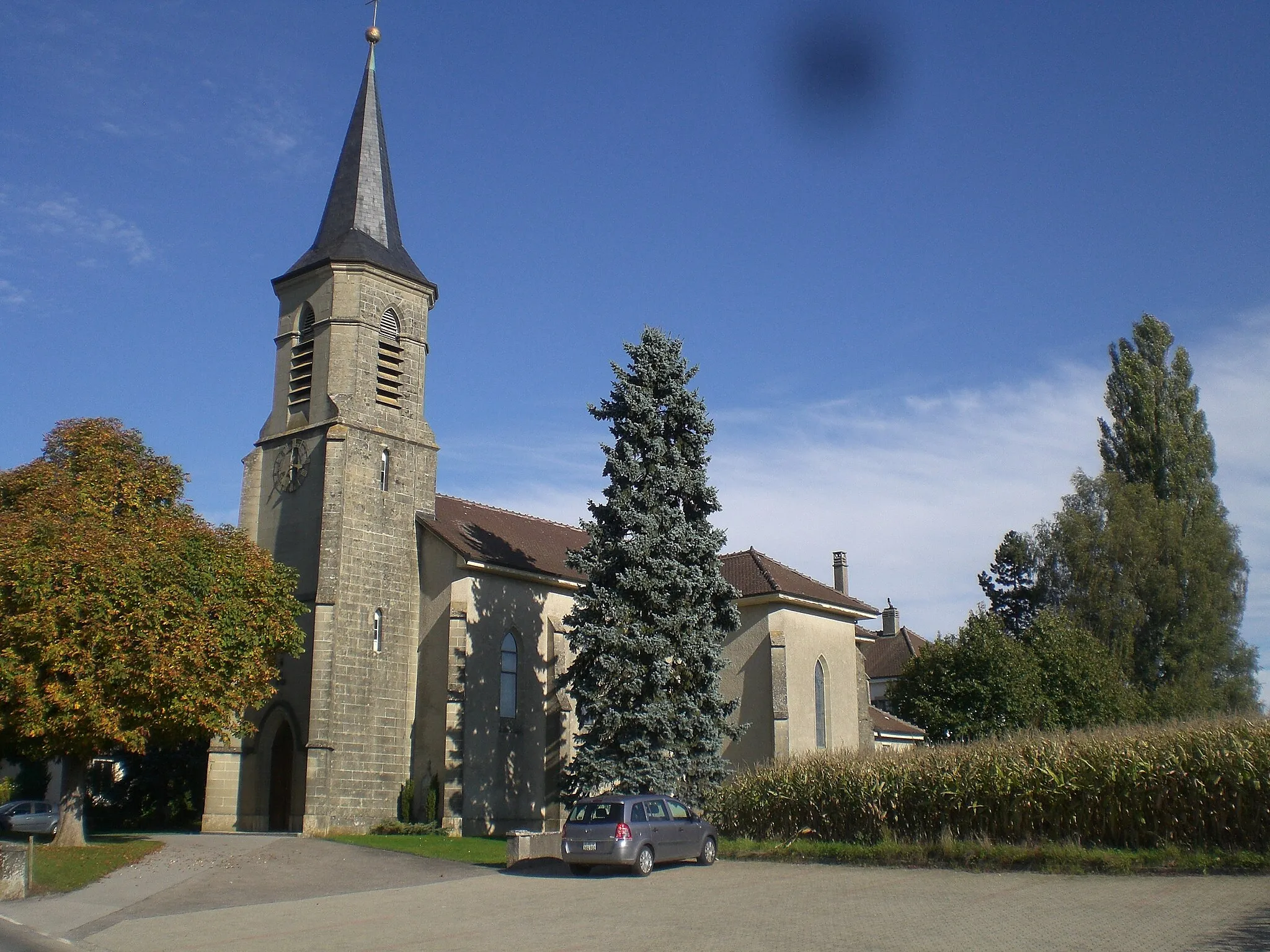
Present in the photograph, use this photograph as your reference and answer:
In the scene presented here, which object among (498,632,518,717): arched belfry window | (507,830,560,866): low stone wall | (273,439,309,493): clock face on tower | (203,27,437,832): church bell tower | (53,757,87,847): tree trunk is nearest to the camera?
(507,830,560,866): low stone wall

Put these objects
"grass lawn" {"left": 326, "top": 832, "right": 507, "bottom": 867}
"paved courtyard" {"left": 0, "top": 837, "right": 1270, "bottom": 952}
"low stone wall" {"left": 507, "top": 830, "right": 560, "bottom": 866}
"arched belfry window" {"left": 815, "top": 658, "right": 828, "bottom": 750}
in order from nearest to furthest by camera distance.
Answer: "paved courtyard" {"left": 0, "top": 837, "right": 1270, "bottom": 952}, "low stone wall" {"left": 507, "top": 830, "right": 560, "bottom": 866}, "grass lawn" {"left": 326, "top": 832, "right": 507, "bottom": 867}, "arched belfry window" {"left": 815, "top": 658, "right": 828, "bottom": 750}

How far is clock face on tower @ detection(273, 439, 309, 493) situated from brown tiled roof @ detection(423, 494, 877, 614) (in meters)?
3.82

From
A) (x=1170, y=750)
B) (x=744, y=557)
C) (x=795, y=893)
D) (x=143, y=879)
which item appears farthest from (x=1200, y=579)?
(x=143, y=879)

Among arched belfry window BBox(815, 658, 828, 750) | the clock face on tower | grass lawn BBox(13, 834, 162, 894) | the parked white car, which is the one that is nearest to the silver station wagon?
grass lawn BBox(13, 834, 162, 894)

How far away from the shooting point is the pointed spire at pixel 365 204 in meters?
33.2

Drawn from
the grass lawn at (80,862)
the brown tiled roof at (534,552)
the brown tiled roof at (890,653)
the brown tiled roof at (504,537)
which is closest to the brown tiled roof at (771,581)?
the brown tiled roof at (534,552)

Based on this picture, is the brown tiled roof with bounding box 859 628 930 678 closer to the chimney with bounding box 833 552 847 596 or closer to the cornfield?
the chimney with bounding box 833 552 847 596

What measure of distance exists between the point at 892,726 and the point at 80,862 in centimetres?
3116

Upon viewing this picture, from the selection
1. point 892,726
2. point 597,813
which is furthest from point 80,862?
point 892,726

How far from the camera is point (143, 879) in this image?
20.0m

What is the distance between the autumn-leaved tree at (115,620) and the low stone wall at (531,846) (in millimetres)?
7347

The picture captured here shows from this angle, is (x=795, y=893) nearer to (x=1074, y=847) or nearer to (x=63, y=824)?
(x=1074, y=847)

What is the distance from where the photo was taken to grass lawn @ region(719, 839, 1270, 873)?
16.8 meters

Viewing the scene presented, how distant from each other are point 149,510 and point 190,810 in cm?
1201
